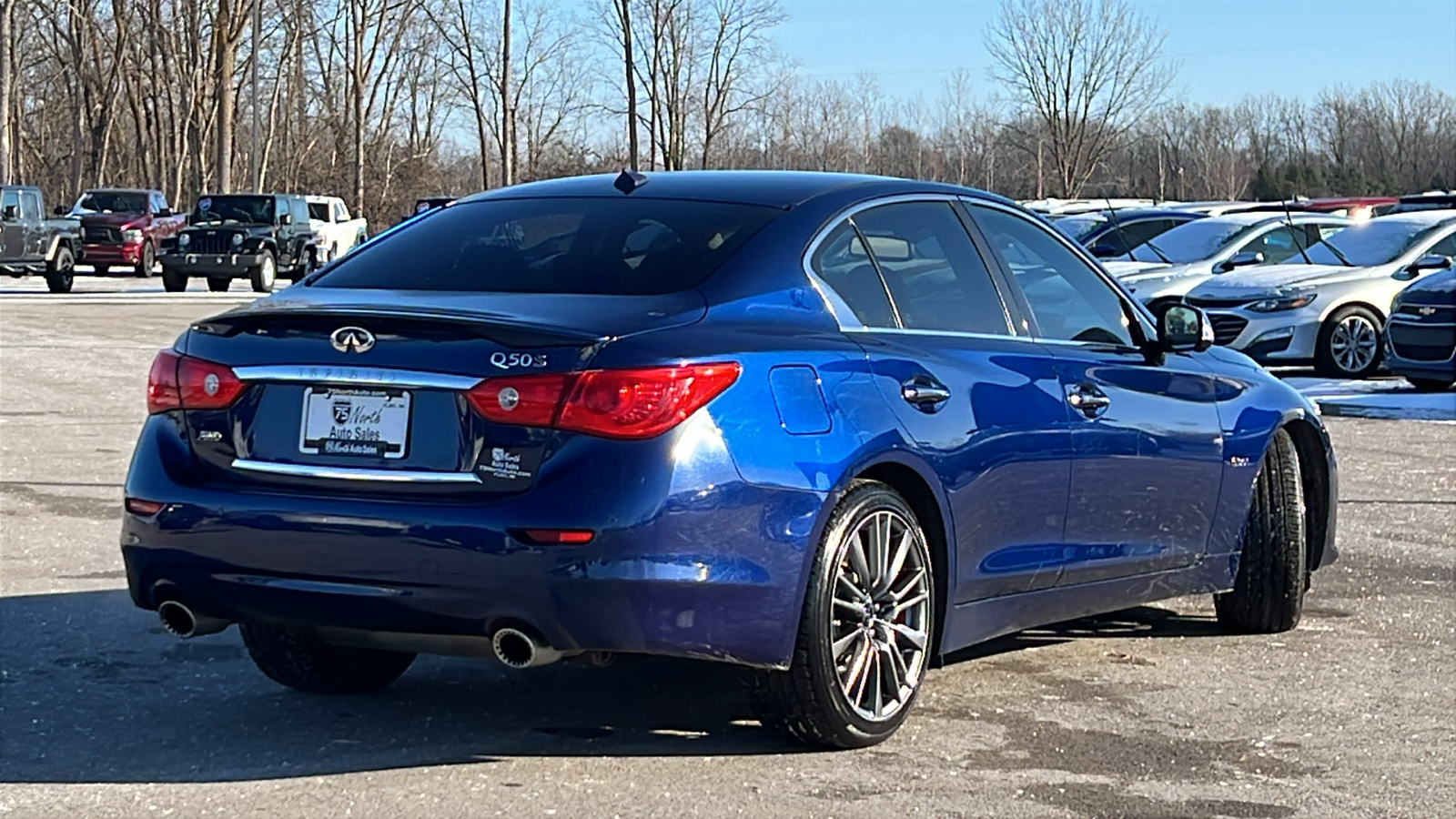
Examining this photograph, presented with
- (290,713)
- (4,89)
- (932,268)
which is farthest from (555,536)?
(4,89)

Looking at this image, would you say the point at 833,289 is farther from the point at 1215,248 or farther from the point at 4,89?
the point at 4,89

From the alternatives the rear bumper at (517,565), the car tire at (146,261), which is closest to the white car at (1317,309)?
the rear bumper at (517,565)

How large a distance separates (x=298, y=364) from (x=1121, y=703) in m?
2.57

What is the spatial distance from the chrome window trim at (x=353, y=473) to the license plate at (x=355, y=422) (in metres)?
0.04

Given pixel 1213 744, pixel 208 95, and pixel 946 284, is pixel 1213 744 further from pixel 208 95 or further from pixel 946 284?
pixel 208 95

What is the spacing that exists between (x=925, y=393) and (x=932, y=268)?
60 centimetres

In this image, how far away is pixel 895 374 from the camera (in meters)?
5.30

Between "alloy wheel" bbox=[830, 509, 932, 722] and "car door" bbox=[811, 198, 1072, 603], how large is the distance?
179 mm

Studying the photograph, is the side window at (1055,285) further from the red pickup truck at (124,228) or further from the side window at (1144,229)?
the red pickup truck at (124,228)

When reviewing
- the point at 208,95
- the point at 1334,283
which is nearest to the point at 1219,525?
the point at 1334,283

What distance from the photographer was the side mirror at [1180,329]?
6578 mm

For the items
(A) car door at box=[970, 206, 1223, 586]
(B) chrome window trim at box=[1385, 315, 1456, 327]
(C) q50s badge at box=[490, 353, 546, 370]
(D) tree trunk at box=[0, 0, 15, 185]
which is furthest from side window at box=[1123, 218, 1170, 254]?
(D) tree trunk at box=[0, 0, 15, 185]

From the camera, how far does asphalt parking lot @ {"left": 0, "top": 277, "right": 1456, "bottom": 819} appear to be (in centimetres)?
479

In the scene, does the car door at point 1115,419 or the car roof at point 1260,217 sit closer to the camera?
the car door at point 1115,419
